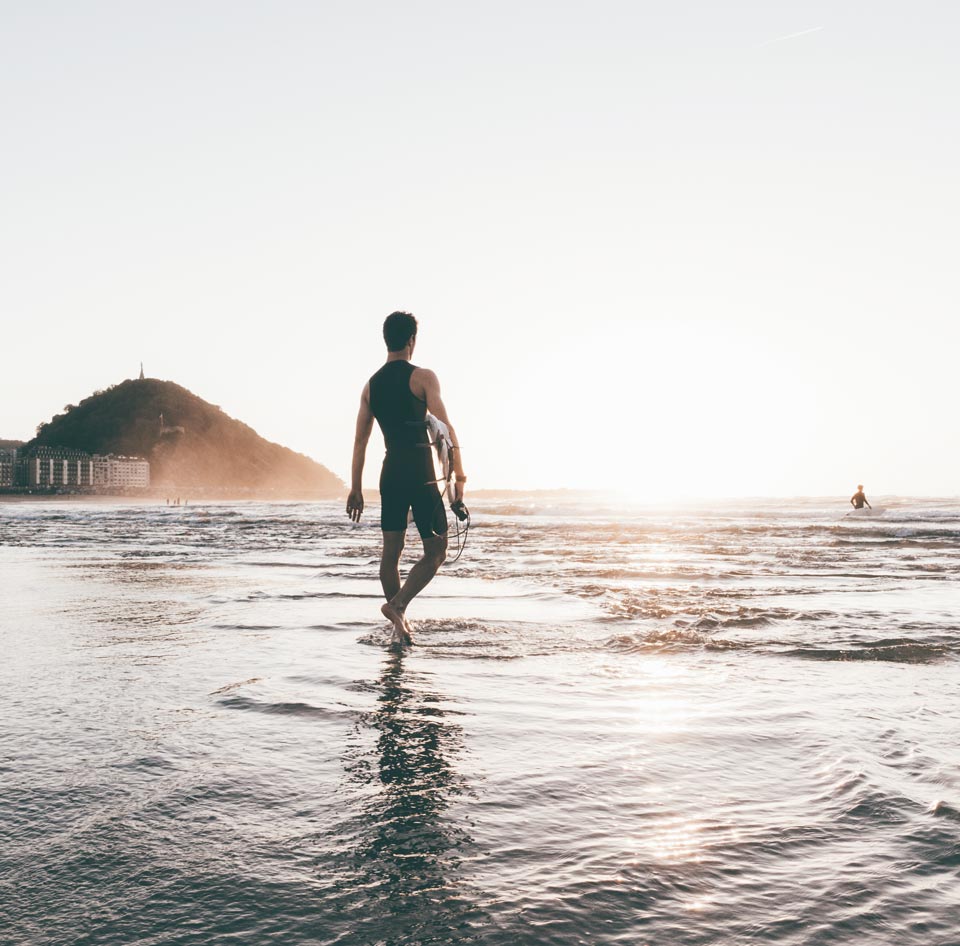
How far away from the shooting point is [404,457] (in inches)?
224

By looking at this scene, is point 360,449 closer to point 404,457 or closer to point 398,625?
point 404,457

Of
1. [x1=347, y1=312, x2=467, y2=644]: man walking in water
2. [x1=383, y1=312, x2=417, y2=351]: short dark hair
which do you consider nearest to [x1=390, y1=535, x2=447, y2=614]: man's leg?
[x1=347, y1=312, x2=467, y2=644]: man walking in water

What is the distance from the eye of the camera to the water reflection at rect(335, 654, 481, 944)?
1.71 meters

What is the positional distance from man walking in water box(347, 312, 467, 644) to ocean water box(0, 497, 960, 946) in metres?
0.56

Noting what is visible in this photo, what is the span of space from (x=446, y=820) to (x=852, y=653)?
137 inches

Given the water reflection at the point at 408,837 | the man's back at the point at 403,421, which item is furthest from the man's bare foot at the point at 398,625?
the water reflection at the point at 408,837

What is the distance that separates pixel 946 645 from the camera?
5.17 meters

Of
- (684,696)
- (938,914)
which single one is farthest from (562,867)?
(684,696)

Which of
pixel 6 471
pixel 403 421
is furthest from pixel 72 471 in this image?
pixel 403 421

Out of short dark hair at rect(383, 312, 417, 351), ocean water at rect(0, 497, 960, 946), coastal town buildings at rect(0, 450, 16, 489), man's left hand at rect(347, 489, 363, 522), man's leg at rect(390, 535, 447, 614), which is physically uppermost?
coastal town buildings at rect(0, 450, 16, 489)

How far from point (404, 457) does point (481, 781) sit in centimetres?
327

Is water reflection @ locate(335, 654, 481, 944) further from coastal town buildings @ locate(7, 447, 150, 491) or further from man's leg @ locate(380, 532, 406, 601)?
coastal town buildings @ locate(7, 447, 150, 491)

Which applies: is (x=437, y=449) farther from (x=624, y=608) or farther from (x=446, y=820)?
(x=446, y=820)

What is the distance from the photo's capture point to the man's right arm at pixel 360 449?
19.2 feet
